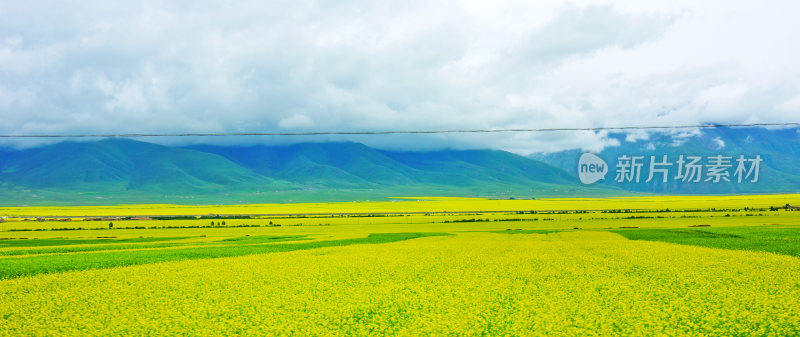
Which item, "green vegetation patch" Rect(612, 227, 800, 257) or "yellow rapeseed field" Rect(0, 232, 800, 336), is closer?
"yellow rapeseed field" Rect(0, 232, 800, 336)

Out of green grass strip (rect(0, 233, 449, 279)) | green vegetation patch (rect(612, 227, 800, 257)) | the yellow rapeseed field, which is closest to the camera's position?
the yellow rapeseed field

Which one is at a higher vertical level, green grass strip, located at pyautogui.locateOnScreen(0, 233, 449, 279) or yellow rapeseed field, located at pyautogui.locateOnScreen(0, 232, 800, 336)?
yellow rapeseed field, located at pyautogui.locateOnScreen(0, 232, 800, 336)

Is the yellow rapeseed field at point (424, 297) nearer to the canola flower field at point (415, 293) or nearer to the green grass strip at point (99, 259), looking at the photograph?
the canola flower field at point (415, 293)

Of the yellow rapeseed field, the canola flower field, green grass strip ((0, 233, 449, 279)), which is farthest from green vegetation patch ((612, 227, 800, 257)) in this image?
green grass strip ((0, 233, 449, 279))

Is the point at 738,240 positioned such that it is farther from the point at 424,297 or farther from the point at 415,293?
the point at 424,297

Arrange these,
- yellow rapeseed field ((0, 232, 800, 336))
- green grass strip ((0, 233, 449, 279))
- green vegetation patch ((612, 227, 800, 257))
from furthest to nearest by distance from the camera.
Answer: green vegetation patch ((612, 227, 800, 257)) < green grass strip ((0, 233, 449, 279)) < yellow rapeseed field ((0, 232, 800, 336))

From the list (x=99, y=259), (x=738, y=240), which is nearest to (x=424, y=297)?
(x=99, y=259)

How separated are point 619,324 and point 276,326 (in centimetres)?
841

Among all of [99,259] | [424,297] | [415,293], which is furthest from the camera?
[99,259]

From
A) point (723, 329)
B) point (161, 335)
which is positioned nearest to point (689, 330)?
point (723, 329)

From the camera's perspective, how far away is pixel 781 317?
1184cm

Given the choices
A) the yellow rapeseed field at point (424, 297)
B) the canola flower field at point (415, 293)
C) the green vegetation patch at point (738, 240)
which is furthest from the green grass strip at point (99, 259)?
the green vegetation patch at point (738, 240)

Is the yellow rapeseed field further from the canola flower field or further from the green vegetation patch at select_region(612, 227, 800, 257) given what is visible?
the green vegetation patch at select_region(612, 227, 800, 257)

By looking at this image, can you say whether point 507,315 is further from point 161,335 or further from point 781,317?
point 161,335
